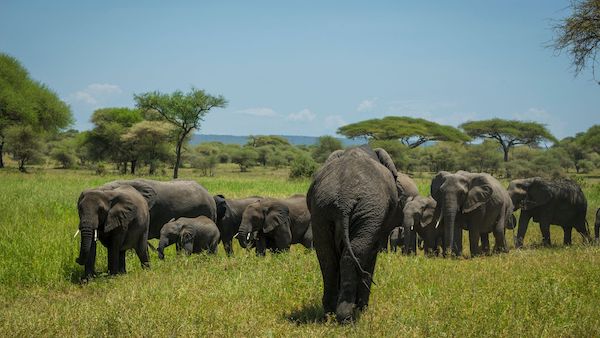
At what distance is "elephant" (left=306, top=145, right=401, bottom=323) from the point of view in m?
5.43

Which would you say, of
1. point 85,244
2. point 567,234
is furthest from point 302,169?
point 85,244

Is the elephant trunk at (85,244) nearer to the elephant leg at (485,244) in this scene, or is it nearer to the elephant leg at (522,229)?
the elephant leg at (485,244)

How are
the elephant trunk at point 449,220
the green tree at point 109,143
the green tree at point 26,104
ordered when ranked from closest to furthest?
1. the elephant trunk at point 449,220
2. the green tree at point 26,104
3. the green tree at point 109,143

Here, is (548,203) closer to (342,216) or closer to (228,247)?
(228,247)

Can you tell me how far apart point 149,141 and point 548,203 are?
42.9 m

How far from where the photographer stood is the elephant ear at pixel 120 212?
30.1 feet

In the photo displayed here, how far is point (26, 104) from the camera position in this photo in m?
37.6

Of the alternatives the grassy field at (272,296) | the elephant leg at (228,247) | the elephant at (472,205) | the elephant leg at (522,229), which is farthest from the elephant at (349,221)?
the elephant leg at (522,229)

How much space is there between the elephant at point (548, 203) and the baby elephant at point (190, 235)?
8.71m

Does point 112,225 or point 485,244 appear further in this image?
point 485,244

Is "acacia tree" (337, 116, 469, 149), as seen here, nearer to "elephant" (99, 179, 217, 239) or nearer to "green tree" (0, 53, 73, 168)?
"green tree" (0, 53, 73, 168)

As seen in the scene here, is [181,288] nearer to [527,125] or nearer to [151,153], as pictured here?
[151,153]

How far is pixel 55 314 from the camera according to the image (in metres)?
6.35

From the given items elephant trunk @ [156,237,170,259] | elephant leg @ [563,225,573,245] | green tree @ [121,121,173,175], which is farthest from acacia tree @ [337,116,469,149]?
elephant trunk @ [156,237,170,259]
